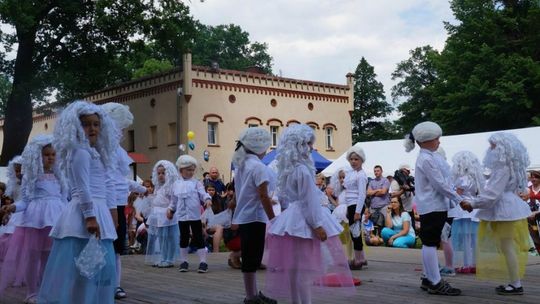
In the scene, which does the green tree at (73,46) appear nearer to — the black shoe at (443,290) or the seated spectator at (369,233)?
the seated spectator at (369,233)

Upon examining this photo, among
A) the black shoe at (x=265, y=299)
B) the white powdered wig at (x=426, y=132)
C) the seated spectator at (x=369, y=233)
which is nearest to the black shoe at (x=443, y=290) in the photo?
the white powdered wig at (x=426, y=132)

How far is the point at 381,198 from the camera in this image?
15836 mm

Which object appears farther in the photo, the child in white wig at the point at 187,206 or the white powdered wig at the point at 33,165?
the child in white wig at the point at 187,206

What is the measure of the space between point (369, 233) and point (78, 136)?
450 inches

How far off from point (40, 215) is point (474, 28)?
1555 inches

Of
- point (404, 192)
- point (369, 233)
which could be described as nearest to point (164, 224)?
point (369, 233)

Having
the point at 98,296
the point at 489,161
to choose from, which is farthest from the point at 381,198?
the point at 98,296

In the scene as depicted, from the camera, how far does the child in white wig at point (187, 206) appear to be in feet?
35.6

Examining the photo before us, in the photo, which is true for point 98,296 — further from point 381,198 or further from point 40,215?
point 381,198

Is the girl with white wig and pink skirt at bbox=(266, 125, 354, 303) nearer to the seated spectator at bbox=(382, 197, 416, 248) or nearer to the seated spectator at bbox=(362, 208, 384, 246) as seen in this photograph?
the seated spectator at bbox=(382, 197, 416, 248)

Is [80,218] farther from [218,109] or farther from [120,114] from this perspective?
[218,109]

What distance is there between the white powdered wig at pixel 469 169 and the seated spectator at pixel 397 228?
582cm

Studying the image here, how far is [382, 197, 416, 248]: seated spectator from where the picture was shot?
1520cm

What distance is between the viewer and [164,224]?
11461mm
